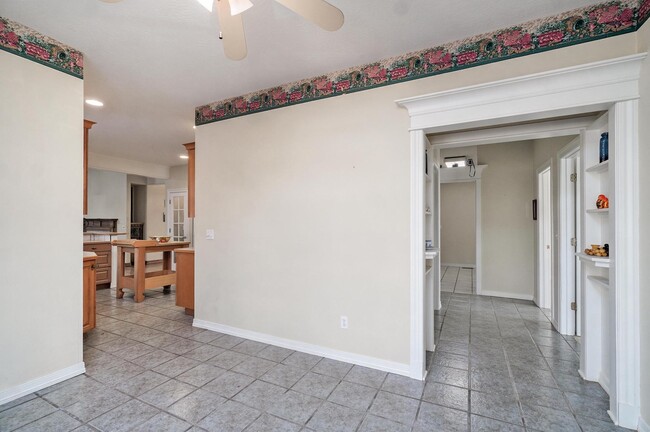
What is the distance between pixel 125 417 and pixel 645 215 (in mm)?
3414

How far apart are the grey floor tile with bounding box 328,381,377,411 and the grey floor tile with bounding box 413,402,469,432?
352mm

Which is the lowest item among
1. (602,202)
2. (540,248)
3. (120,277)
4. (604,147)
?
(120,277)

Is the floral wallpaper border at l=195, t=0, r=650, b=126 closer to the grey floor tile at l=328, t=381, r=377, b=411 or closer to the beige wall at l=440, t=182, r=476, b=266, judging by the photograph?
the grey floor tile at l=328, t=381, r=377, b=411

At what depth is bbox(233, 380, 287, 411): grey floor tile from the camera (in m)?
2.12

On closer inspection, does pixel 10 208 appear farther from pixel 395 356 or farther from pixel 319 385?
pixel 395 356

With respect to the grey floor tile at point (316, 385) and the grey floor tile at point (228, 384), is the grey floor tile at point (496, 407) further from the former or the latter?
the grey floor tile at point (228, 384)

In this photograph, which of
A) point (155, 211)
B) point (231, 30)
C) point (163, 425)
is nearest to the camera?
point (231, 30)

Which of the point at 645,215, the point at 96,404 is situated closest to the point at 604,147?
the point at 645,215

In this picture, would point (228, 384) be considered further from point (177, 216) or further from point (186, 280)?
point (177, 216)

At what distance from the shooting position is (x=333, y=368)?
2623mm

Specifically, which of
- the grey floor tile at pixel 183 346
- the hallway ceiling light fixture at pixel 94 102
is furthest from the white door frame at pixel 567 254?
the hallway ceiling light fixture at pixel 94 102

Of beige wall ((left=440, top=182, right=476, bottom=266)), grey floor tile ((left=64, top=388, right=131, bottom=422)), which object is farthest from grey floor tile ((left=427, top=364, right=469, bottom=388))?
beige wall ((left=440, top=182, right=476, bottom=266))

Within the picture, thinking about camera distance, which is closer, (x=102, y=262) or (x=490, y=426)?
(x=490, y=426)

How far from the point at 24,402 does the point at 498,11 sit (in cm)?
419
